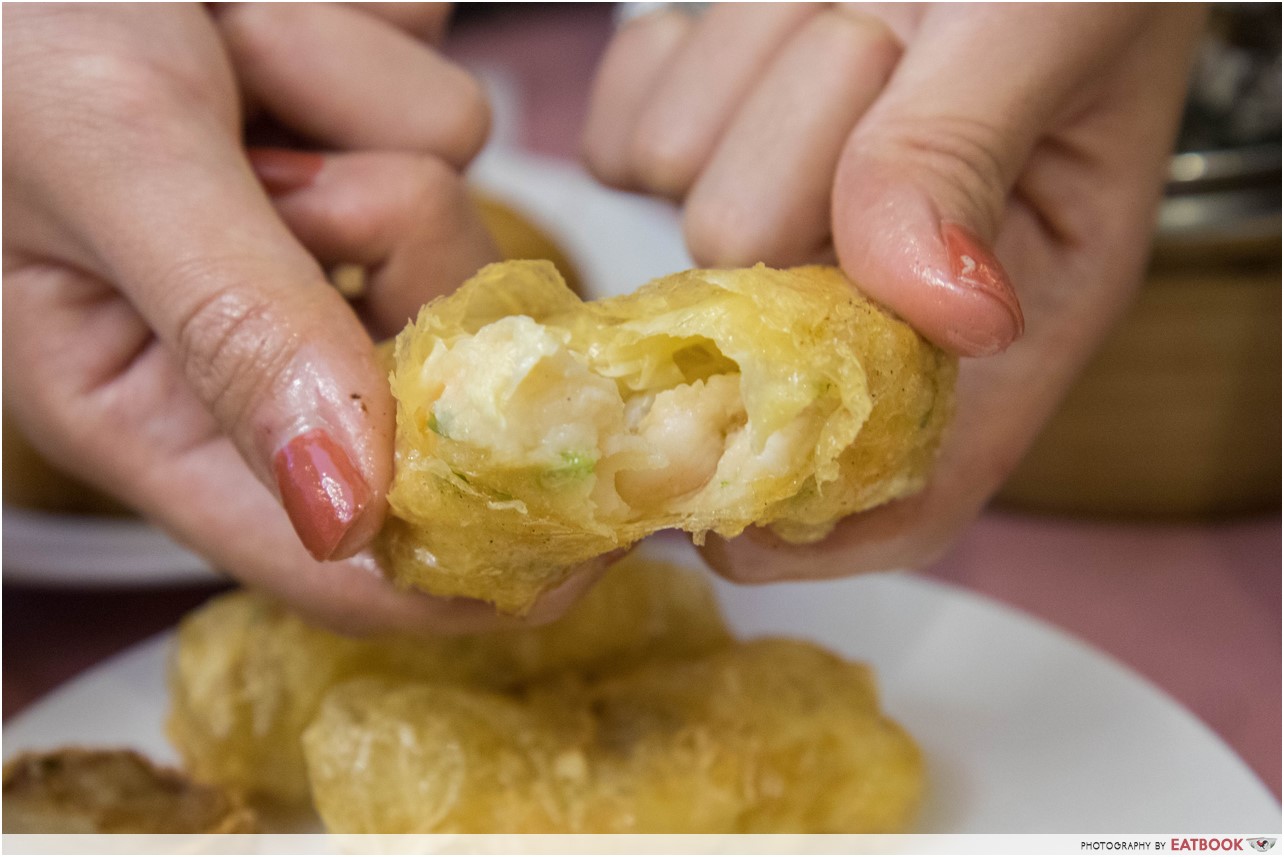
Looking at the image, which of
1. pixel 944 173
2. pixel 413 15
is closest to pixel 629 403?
pixel 944 173

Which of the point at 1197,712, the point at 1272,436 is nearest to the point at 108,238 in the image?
the point at 1197,712

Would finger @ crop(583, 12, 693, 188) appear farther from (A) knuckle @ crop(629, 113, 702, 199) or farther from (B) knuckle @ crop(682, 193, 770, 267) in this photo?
(B) knuckle @ crop(682, 193, 770, 267)

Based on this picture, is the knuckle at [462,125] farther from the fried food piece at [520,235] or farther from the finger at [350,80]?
the fried food piece at [520,235]

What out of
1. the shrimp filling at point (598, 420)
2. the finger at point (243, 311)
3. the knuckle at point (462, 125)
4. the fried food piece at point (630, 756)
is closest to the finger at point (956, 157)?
the shrimp filling at point (598, 420)

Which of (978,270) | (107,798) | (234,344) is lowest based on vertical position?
(107,798)

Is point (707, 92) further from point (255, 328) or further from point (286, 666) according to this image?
point (286, 666)

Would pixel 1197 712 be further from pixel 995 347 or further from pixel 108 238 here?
pixel 108 238
